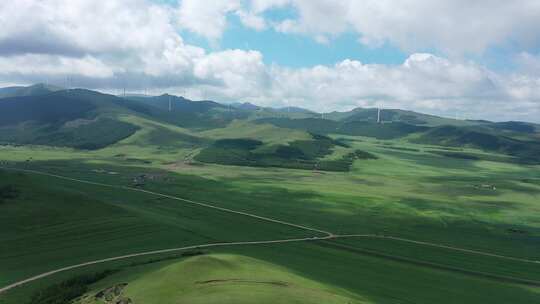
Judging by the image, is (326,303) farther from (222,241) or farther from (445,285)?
(222,241)

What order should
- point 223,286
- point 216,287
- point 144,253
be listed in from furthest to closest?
point 144,253 → point 223,286 → point 216,287

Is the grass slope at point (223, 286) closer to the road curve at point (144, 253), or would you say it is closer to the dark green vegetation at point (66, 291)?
the dark green vegetation at point (66, 291)

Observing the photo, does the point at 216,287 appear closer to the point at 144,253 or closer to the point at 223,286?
the point at 223,286

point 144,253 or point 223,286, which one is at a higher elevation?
point 223,286

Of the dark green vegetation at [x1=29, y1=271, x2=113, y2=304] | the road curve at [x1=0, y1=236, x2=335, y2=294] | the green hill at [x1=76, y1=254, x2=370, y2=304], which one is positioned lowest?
the road curve at [x1=0, y1=236, x2=335, y2=294]

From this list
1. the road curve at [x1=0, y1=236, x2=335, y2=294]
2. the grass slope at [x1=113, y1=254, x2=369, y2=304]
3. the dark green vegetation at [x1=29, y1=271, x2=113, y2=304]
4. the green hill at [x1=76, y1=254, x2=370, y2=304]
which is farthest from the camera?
the road curve at [x1=0, y1=236, x2=335, y2=294]

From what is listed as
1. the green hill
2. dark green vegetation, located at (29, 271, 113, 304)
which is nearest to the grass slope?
the green hill

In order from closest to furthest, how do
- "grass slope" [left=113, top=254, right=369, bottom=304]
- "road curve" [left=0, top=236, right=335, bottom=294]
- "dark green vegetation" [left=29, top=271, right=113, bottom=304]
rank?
"grass slope" [left=113, top=254, right=369, bottom=304]
"dark green vegetation" [left=29, top=271, right=113, bottom=304]
"road curve" [left=0, top=236, right=335, bottom=294]

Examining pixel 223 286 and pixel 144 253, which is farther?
pixel 144 253

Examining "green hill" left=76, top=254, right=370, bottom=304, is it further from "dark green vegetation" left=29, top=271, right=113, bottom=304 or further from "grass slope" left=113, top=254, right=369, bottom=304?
"dark green vegetation" left=29, top=271, right=113, bottom=304

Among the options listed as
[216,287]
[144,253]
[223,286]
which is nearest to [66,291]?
[216,287]

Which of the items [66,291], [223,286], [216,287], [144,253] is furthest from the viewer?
[144,253]

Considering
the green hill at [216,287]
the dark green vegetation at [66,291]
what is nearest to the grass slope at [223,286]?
the green hill at [216,287]

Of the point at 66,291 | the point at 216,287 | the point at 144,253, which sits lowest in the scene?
the point at 144,253
